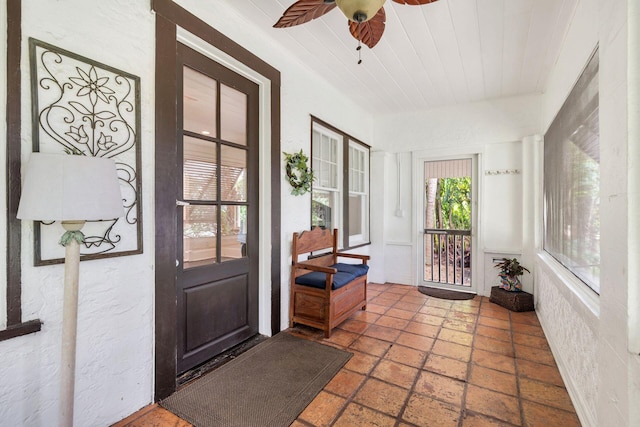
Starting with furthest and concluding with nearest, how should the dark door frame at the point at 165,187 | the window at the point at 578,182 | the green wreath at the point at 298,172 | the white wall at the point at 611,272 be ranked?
the green wreath at the point at 298,172, the dark door frame at the point at 165,187, the window at the point at 578,182, the white wall at the point at 611,272

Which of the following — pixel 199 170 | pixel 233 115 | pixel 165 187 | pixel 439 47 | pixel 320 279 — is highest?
pixel 439 47

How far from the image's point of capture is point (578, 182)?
1.95 m

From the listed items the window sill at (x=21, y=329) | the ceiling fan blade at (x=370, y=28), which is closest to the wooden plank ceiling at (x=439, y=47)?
the ceiling fan blade at (x=370, y=28)

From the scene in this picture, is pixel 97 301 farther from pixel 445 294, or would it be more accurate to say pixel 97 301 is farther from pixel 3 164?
pixel 445 294

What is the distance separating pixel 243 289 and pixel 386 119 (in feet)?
11.7

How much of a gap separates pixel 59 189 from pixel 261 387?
64.0 inches

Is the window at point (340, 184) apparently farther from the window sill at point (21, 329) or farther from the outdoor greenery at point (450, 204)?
the window sill at point (21, 329)

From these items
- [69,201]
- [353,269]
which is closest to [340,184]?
[353,269]

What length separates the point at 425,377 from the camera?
2076 millimetres

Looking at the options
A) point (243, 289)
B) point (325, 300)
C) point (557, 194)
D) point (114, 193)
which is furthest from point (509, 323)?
point (114, 193)

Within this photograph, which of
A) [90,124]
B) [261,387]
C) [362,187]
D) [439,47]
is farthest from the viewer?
[362,187]

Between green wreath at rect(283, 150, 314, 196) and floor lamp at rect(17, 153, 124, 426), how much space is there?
1.73m

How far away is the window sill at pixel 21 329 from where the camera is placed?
1.23 meters

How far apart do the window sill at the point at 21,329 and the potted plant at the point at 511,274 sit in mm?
4375
